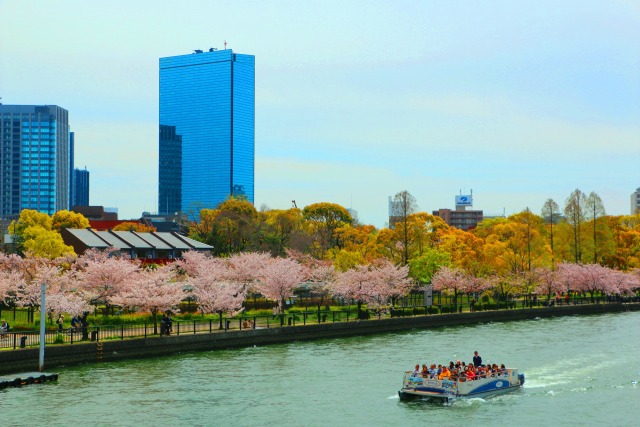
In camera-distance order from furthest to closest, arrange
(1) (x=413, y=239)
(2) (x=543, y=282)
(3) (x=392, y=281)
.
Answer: (2) (x=543, y=282)
(1) (x=413, y=239)
(3) (x=392, y=281)

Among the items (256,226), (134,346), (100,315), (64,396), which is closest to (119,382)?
(64,396)

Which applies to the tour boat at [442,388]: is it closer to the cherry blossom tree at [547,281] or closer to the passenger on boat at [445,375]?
the passenger on boat at [445,375]

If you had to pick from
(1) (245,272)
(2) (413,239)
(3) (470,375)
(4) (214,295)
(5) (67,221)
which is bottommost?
(3) (470,375)

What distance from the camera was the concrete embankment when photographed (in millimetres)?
55094

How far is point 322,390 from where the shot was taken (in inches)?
1976

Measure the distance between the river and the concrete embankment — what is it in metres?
1.25

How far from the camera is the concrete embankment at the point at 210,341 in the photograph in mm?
55094

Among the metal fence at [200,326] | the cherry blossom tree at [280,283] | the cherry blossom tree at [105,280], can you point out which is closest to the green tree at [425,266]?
the metal fence at [200,326]

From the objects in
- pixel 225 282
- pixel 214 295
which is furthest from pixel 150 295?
pixel 225 282

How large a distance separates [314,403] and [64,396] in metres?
14.2

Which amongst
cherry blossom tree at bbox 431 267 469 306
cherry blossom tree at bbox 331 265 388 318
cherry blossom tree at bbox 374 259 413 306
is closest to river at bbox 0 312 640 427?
cherry blossom tree at bbox 331 265 388 318

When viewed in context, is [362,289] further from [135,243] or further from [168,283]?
[135,243]

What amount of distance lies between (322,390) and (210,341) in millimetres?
19164

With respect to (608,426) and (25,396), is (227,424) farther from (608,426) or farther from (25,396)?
(608,426)
